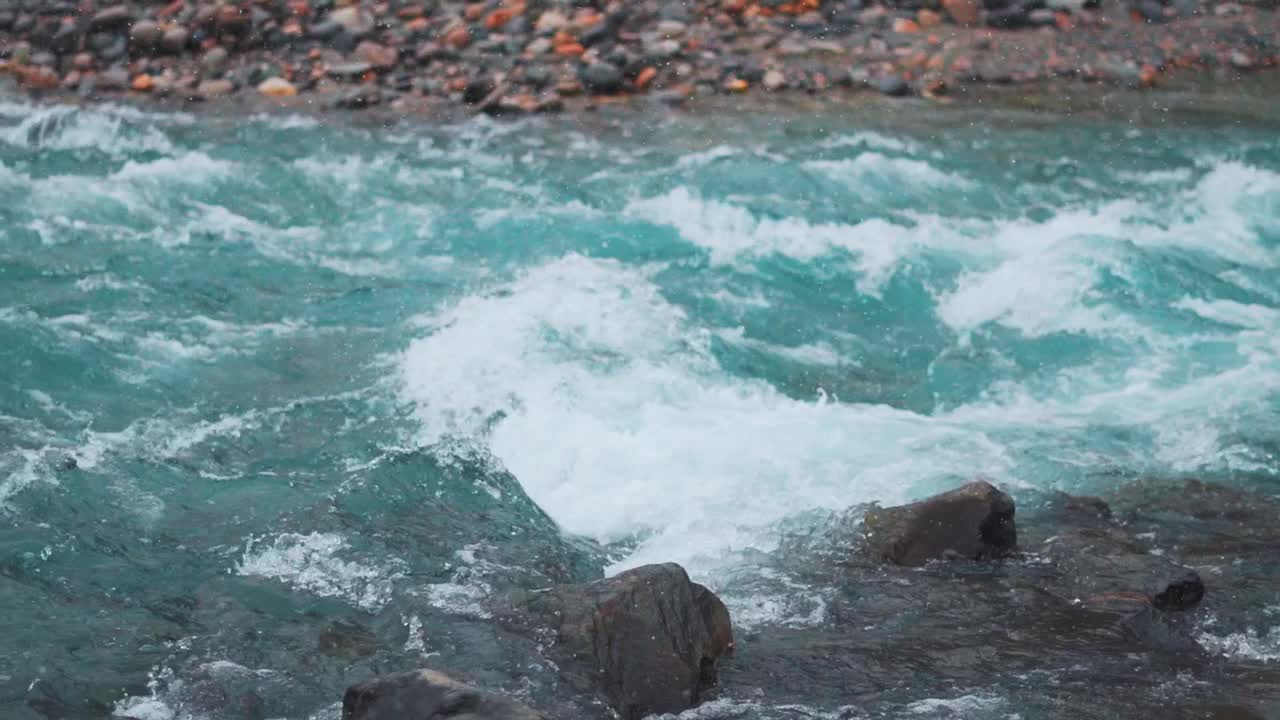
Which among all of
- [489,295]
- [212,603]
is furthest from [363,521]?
[489,295]

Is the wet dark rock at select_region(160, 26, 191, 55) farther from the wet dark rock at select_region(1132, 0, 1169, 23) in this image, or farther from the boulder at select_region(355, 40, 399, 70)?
the wet dark rock at select_region(1132, 0, 1169, 23)

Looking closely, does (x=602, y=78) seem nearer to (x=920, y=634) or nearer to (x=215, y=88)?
(x=215, y=88)

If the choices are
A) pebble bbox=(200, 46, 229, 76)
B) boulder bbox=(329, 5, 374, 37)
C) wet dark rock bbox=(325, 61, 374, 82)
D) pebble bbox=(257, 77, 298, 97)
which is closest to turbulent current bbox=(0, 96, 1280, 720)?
pebble bbox=(257, 77, 298, 97)

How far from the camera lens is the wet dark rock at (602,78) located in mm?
11945

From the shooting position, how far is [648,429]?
22.0 ft

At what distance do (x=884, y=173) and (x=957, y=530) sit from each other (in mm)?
5222

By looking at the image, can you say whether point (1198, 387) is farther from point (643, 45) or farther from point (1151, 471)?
point (643, 45)

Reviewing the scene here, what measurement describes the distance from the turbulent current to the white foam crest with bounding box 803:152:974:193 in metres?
0.04

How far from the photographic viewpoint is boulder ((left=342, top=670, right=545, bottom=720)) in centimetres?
369

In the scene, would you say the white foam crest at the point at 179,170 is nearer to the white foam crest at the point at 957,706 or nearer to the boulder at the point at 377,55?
the boulder at the point at 377,55

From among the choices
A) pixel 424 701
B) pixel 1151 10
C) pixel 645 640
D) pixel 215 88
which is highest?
pixel 424 701

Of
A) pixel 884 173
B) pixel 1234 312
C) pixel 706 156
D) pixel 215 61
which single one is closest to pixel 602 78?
pixel 706 156

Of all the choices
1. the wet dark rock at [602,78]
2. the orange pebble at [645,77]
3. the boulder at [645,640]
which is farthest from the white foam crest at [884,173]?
the boulder at [645,640]

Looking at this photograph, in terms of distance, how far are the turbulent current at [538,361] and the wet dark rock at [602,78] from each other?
2.63 ft
